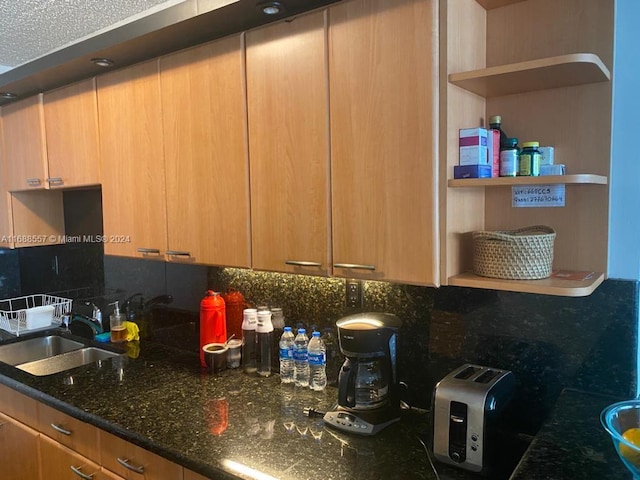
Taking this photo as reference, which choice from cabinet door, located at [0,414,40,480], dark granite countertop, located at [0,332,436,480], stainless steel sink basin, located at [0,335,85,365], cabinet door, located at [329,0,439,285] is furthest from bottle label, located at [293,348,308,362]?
stainless steel sink basin, located at [0,335,85,365]

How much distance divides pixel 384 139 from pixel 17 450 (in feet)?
6.72

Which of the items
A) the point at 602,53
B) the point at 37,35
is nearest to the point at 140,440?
the point at 602,53

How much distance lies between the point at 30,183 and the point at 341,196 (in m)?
2.01

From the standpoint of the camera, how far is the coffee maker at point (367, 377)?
1.53 meters

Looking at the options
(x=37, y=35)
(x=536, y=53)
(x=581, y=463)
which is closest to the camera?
(x=581, y=463)

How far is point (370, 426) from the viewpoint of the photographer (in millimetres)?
1508

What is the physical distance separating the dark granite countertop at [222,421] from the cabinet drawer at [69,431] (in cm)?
7

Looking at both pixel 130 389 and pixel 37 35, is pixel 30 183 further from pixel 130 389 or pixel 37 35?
pixel 130 389

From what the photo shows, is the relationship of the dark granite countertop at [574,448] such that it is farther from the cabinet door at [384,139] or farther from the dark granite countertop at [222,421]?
the cabinet door at [384,139]

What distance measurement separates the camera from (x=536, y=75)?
4.19ft

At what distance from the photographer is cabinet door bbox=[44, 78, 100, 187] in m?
2.23

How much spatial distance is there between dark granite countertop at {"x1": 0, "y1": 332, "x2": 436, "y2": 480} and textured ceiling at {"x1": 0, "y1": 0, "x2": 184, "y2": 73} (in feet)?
5.72

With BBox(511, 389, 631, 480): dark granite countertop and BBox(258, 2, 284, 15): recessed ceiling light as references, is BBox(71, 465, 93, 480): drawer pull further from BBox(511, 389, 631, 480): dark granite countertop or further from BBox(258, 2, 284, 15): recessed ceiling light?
BBox(258, 2, 284, 15): recessed ceiling light

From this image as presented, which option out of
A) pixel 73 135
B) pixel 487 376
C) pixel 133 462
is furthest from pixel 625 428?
pixel 73 135
